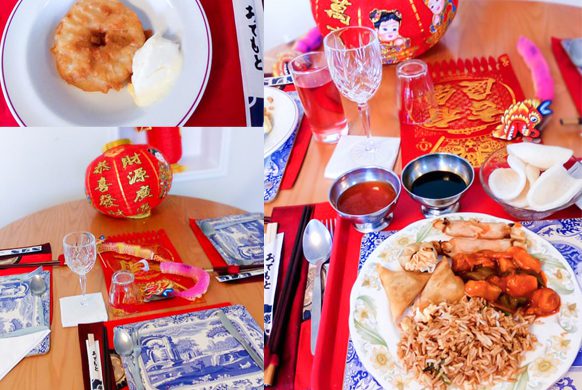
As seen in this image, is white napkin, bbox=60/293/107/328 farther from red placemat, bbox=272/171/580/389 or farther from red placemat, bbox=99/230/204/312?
red placemat, bbox=272/171/580/389

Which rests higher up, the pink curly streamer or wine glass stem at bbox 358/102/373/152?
wine glass stem at bbox 358/102/373/152

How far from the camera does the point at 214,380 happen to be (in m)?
0.73

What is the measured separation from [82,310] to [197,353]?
0.21 m

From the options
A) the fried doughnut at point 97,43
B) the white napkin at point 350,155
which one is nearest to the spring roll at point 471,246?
the white napkin at point 350,155

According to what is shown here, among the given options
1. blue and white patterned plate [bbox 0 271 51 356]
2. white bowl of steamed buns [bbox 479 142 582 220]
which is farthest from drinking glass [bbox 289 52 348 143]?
blue and white patterned plate [bbox 0 271 51 356]

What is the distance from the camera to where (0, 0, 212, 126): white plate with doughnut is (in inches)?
23.5

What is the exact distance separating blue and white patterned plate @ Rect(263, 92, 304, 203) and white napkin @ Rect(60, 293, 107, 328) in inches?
11.6

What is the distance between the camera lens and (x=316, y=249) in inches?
30.7

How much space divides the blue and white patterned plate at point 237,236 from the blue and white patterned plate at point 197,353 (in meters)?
0.16

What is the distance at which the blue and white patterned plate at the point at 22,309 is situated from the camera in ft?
2.64

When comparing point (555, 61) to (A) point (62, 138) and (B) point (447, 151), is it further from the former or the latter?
(A) point (62, 138)

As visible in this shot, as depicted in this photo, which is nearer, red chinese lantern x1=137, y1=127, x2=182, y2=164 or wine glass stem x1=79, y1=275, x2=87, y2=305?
wine glass stem x1=79, y1=275, x2=87, y2=305

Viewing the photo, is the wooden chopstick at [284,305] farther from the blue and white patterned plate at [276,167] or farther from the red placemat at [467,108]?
the red placemat at [467,108]

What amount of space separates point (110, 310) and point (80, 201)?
17.0 inches
